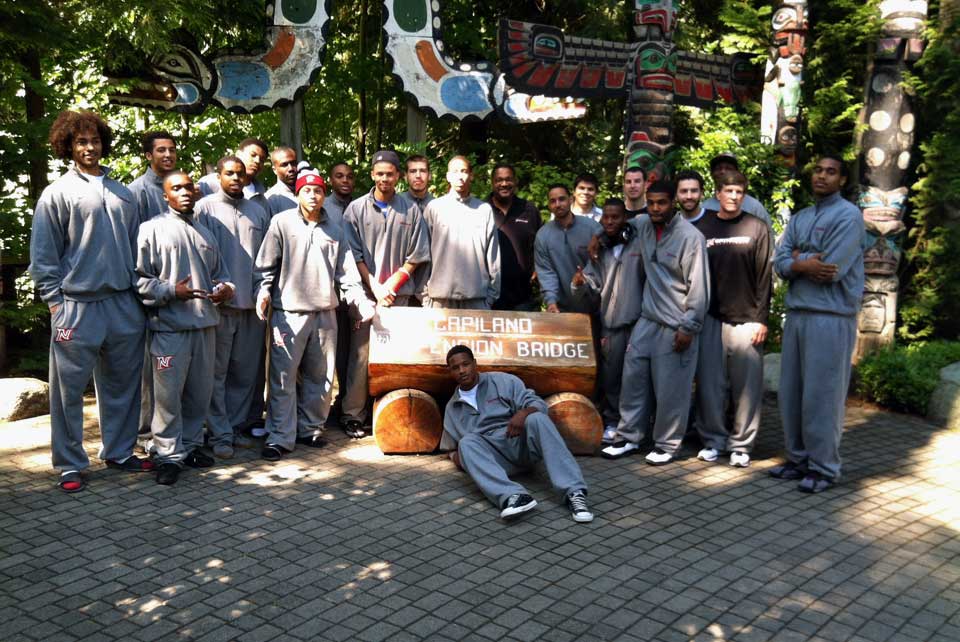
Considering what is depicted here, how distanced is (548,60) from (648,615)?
24.6ft

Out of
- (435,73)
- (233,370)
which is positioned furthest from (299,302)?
(435,73)

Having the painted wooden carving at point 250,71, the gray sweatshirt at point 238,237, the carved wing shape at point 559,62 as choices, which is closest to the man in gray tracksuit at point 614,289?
the gray sweatshirt at point 238,237

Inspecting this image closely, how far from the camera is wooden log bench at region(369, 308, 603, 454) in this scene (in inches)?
262

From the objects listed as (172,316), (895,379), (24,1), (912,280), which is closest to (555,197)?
(172,316)

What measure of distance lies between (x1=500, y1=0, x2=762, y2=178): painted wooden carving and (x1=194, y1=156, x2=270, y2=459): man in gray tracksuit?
14.5 feet

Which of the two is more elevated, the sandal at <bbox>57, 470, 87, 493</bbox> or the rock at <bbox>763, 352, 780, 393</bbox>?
the rock at <bbox>763, 352, 780, 393</bbox>

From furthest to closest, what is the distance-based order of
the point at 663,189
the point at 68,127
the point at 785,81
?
the point at 785,81 < the point at 663,189 < the point at 68,127

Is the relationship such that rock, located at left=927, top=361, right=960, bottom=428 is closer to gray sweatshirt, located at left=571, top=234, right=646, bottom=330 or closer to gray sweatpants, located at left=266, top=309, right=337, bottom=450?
gray sweatshirt, located at left=571, top=234, right=646, bottom=330

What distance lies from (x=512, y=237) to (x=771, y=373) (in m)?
3.27

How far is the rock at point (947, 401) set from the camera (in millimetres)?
8070

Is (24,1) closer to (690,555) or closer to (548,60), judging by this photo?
(548,60)

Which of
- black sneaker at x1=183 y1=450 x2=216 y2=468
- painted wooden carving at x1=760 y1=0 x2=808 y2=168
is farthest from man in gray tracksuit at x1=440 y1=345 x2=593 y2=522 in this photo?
painted wooden carving at x1=760 y1=0 x2=808 y2=168

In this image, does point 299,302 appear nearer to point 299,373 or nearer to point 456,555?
point 299,373

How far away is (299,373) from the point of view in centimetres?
695
